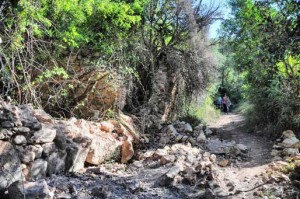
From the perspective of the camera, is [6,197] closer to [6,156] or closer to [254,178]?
[6,156]

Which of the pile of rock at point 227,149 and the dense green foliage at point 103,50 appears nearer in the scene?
the dense green foliage at point 103,50

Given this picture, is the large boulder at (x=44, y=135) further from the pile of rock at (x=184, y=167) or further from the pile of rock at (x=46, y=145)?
the pile of rock at (x=184, y=167)

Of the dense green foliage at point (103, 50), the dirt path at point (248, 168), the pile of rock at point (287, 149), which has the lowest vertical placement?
the dirt path at point (248, 168)

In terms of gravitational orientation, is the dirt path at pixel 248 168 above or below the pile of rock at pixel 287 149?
below

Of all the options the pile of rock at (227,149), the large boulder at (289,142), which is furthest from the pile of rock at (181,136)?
the large boulder at (289,142)

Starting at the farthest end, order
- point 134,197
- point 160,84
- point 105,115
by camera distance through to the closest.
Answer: point 160,84
point 105,115
point 134,197

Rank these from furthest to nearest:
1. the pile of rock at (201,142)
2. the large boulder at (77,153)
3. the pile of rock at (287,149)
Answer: the pile of rock at (201,142) → the pile of rock at (287,149) → the large boulder at (77,153)

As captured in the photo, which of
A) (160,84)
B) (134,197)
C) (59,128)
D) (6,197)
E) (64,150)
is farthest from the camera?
(160,84)

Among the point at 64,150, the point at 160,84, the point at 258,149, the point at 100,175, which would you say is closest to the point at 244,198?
the point at 100,175

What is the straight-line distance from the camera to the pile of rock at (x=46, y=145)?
443 centimetres

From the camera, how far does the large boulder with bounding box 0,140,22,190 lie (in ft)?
13.7

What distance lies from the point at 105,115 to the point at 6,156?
4.02m

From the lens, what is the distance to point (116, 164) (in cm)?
665

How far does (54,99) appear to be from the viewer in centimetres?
783
